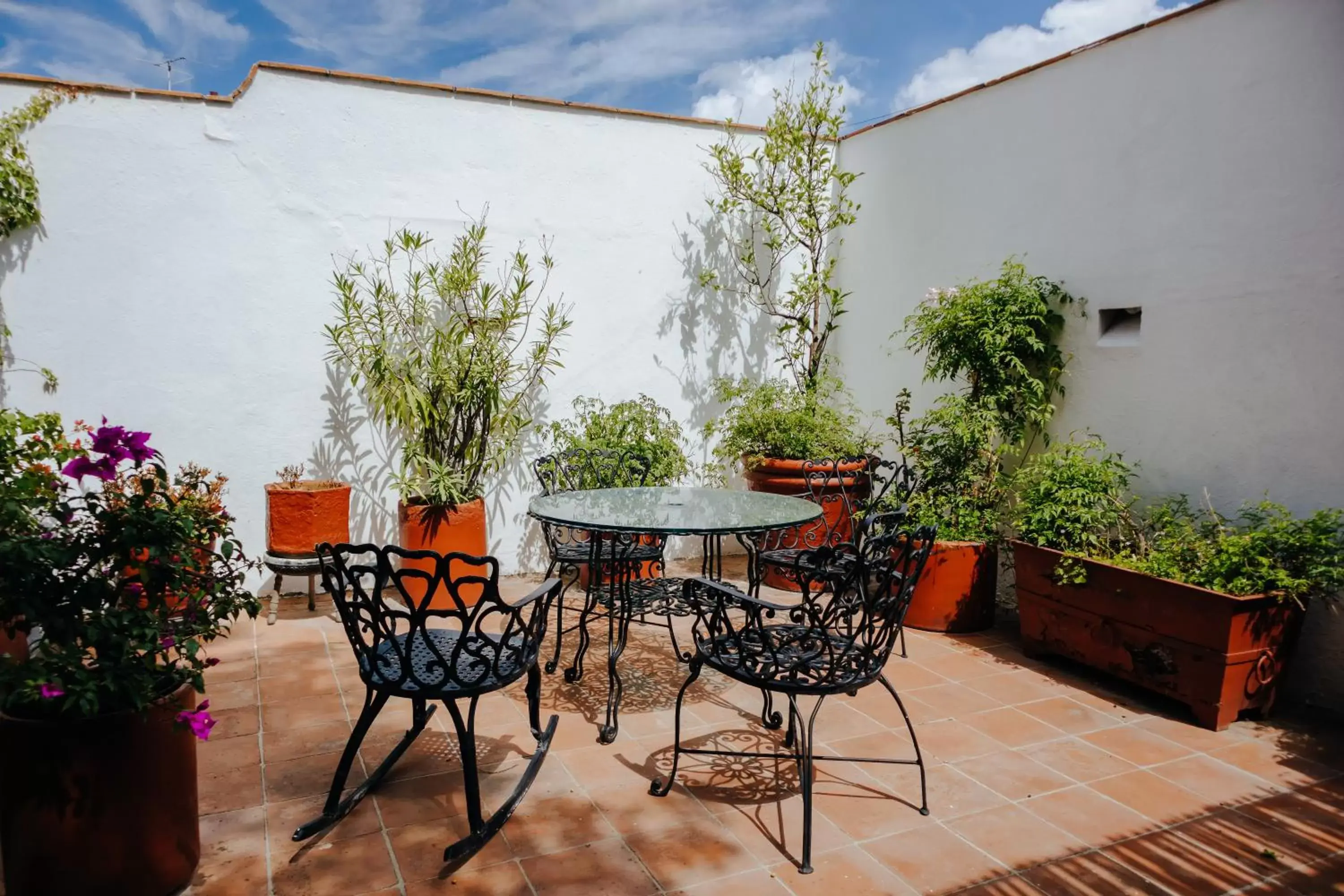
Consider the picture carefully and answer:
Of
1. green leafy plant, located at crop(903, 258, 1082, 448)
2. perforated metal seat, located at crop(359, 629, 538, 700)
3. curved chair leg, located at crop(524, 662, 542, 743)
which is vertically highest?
green leafy plant, located at crop(903, 258, 1082, 448)

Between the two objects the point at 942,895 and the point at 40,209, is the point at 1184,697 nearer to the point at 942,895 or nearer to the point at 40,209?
the point at 942,895

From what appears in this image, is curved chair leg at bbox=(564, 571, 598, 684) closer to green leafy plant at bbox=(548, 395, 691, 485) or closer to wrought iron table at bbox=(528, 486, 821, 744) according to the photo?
wrought iron table at bbox=(528, 486, 821, 744)

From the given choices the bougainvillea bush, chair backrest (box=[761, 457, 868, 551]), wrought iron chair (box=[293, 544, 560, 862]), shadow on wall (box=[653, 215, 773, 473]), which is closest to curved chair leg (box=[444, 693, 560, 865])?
wrought iron chair (box=[293, 544, 560, 862])

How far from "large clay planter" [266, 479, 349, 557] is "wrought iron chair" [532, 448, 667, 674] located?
1142 millimetres

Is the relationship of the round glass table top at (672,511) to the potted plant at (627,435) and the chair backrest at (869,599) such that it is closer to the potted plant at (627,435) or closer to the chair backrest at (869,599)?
the chair backrest at (869,599)

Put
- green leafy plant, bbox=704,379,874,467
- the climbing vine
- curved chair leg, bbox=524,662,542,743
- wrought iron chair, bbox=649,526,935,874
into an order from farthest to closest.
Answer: green leafy plant, bbox=704,379,874,467, the climbing vine, curved chair leg, bbox=524,662,542,743, wrought iron chair, bbox=649,526,935,874

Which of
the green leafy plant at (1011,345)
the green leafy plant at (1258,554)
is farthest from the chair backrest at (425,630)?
the green leafy plant at (1011,345)

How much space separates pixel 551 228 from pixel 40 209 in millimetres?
2726

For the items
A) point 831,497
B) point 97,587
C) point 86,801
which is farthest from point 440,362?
point 86,801

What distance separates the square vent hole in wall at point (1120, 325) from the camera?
4.18m

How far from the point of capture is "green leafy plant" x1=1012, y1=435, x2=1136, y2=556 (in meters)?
3.88

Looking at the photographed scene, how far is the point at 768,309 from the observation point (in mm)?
6195

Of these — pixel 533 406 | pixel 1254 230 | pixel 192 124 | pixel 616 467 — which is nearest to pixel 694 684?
pixel 616 467

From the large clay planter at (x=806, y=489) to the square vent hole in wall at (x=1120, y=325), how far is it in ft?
4.98
